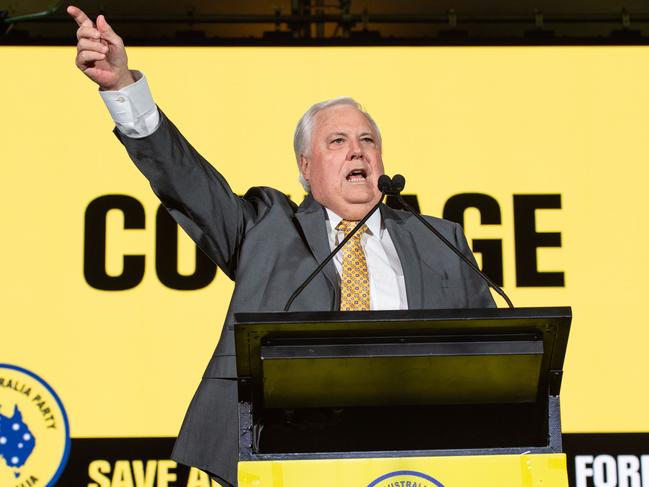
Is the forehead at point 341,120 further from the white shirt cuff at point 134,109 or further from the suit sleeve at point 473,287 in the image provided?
the white shirt cuff at point 134,109

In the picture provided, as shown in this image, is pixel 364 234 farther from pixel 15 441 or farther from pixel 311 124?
pixel 15 441

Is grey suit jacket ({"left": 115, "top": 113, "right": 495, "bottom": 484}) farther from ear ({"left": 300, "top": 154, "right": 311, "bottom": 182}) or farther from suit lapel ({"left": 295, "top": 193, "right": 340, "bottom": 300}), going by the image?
ear ({"left": 300, "top": 154, "right": 311, "bottom": 182})

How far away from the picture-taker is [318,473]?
1.38 meters

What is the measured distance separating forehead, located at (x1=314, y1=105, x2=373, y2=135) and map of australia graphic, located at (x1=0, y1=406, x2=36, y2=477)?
128cm

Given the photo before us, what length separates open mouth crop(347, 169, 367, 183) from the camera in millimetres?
2199

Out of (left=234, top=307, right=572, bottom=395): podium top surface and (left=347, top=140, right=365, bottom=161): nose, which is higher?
(left=347, top=140, right=365, bottom=161): nose

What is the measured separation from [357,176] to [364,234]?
0.48ft

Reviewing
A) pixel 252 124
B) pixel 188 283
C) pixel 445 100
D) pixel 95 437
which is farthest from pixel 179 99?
pixel 95 437

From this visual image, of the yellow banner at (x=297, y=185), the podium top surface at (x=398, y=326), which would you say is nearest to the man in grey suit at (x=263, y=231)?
the podium top surface at (x=398, y=326)

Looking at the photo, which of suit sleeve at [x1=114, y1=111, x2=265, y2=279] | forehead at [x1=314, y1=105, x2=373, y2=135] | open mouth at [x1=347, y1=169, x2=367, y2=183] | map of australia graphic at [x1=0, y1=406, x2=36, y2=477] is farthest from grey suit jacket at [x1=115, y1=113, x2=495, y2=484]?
map of australia graphic at [x1=0, y1=406, x2=36, y2=477]

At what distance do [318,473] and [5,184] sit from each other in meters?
2.04

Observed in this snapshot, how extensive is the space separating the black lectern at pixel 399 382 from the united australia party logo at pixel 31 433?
155 cm

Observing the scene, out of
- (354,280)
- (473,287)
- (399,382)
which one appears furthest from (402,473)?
(473,287)

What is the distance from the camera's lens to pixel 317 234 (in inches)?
78.0
